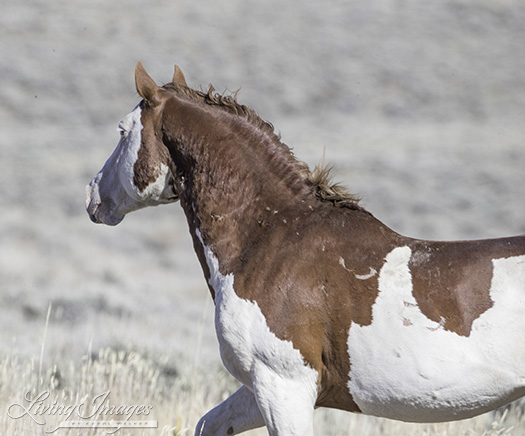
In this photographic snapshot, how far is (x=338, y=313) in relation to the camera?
326cm

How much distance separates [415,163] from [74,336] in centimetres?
1663

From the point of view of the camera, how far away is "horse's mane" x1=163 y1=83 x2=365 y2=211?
354 cm

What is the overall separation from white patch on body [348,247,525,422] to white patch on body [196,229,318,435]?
0.22m

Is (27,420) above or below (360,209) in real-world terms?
below

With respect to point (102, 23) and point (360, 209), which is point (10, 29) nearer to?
point (102, 23)

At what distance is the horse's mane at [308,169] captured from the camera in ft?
11.6

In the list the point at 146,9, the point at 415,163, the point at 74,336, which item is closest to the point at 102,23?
the point at 146,9

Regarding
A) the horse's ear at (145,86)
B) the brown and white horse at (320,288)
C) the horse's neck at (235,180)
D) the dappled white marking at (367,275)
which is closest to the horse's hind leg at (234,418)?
the brown and white horse at (320,288)

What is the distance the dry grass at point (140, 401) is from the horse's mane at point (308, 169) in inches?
66.8

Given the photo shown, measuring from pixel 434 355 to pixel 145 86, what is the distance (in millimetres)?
1891

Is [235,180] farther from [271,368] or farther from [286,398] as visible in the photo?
[286,398]

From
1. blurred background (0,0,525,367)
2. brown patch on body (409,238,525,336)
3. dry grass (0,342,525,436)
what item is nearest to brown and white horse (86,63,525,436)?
brown patch on body (409,238,525,336)

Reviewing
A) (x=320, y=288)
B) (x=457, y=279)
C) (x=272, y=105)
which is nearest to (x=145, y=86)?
(x=320, y=288)

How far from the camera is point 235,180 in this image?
359cm
